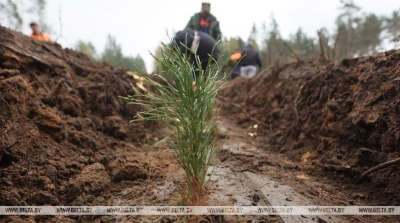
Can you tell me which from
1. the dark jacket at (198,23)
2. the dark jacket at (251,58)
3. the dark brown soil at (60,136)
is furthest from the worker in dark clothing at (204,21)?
Result: the dark jacket at (251,58)

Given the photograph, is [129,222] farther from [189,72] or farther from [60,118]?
→ [60,118]

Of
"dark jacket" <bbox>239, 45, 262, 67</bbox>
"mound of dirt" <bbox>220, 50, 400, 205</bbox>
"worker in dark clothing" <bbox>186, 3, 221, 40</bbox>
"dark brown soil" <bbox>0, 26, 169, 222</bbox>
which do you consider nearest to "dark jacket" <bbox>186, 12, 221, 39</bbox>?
"worker in dark clothing" <bbox>186, 3, 221, 40</bbox>

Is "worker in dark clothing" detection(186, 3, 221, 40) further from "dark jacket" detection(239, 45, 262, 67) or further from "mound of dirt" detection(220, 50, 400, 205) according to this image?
"dark jacket" detection(239, 45, 262, 67)

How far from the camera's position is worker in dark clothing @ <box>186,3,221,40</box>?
234 inches

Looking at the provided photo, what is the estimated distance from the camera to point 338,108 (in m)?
2.60

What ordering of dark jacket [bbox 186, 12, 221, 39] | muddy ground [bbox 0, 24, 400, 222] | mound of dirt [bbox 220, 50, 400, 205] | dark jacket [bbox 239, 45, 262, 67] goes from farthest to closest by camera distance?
dark jacket [bbox 239, 45, 262, 67]
dark jacket [bbox 186, 12, 221, 39]
mound of dirt [bbox 220, 50, 400, 205]
muddy ground [bbox 0, 24, 400, 222]

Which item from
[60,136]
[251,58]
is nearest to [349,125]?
[60,136]

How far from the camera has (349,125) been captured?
2.34 meters

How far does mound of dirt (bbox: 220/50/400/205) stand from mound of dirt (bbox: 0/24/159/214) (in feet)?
5.98

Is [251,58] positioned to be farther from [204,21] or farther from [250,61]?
[204,21]

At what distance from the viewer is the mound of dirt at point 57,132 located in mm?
1742

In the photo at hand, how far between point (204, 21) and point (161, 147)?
395 centimetres

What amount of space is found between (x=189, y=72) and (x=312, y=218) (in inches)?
47.0

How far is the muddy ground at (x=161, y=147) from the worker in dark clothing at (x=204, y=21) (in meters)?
3.14
